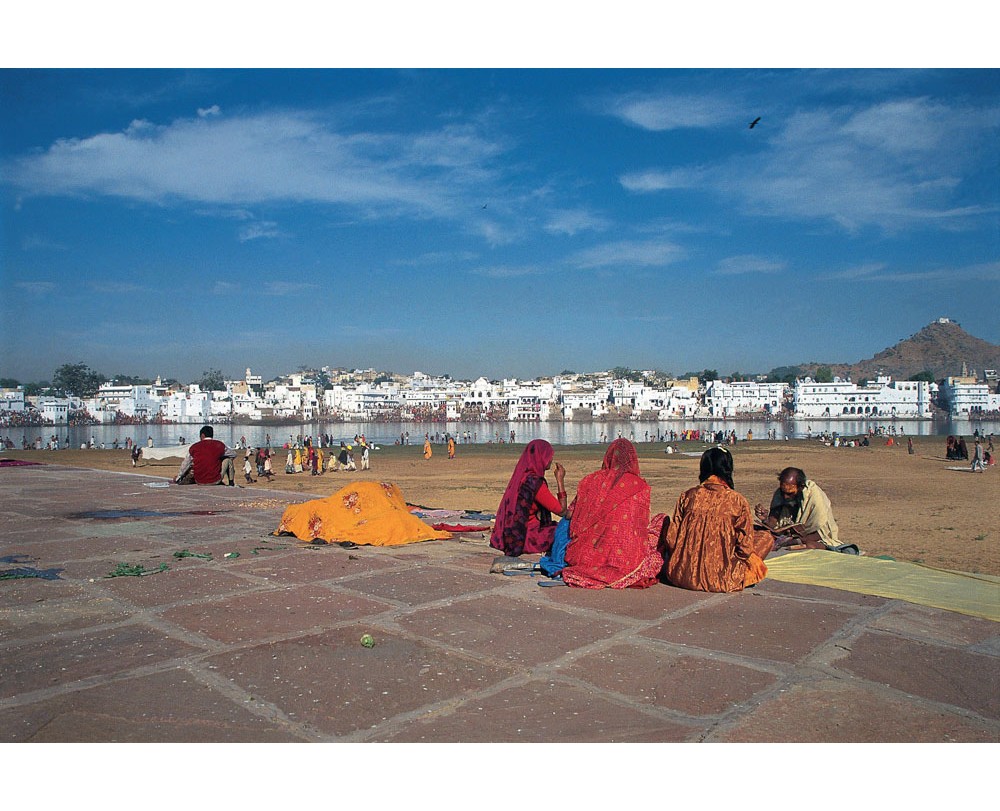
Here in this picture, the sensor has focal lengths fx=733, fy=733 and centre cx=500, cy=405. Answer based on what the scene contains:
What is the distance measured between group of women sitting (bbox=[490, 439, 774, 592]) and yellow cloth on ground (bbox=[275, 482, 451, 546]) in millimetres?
1498

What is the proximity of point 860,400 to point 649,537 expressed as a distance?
102390mm

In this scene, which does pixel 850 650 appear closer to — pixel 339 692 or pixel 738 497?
pixel 738 497

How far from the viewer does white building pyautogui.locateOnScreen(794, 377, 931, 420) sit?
94.1m

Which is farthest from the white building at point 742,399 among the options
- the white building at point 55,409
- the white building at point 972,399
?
the white building at point 55,409

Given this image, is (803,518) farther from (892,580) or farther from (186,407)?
(186,407)

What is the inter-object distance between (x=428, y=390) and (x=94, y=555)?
4591 inches

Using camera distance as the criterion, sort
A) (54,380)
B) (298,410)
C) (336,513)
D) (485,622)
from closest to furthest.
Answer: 1. (485,622)
2. (336,513)
3. (54,380)
4. (298,410)

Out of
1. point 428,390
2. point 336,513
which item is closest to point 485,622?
point 336,513

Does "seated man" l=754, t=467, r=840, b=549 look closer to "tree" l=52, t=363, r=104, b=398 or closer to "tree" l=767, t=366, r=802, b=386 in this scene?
"tree" l=52, t=363, r=104, b=398

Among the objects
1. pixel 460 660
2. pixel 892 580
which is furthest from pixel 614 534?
pixel 892 580

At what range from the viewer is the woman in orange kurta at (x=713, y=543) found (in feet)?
12.9

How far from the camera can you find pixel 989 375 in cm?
11456

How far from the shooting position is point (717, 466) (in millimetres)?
4227

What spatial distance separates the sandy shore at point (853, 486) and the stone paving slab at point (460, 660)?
490cm
